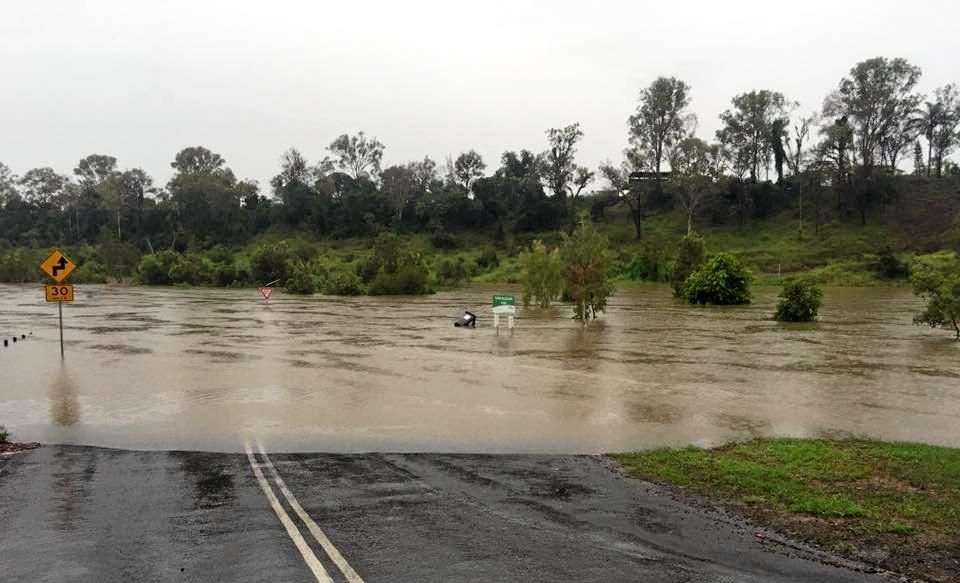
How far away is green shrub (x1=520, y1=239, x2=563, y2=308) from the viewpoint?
3866cm

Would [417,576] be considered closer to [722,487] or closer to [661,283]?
[722,487]

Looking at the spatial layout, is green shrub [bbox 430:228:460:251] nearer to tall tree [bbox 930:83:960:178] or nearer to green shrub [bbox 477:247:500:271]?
green shrub [bbox 477:247:500:271]

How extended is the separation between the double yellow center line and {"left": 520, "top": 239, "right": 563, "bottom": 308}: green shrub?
30390 mm

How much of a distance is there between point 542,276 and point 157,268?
51.8 m

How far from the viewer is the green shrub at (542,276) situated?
38.7m

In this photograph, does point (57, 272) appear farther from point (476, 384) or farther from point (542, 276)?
point (542, 276)

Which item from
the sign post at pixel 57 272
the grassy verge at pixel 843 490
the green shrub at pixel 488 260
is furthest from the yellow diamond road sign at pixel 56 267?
the green shrub at pixel 488 260

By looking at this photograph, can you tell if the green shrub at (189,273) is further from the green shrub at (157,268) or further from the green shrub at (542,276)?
the green shrub at (542,276)

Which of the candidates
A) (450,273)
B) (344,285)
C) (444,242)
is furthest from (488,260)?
(344,285)

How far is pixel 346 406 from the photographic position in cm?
1349

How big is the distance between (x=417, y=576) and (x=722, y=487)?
13.7 feet

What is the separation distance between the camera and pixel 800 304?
101 ft

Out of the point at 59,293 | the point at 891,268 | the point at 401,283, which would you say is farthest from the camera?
the point at 891,268

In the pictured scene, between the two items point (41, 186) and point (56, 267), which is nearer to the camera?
point (56, 267)
